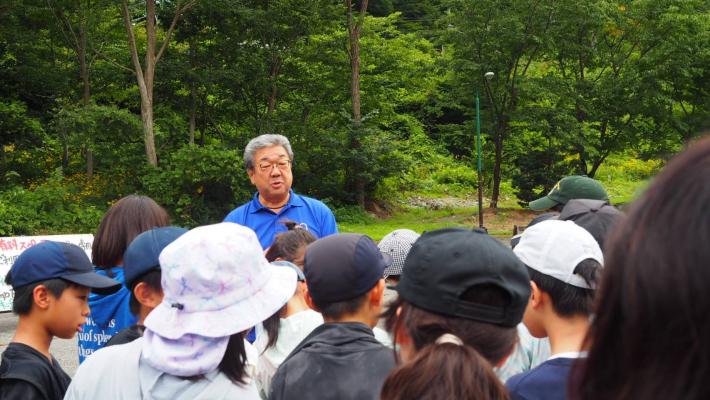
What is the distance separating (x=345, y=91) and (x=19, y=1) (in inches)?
524

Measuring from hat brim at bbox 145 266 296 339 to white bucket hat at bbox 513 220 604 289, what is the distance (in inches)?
36.2

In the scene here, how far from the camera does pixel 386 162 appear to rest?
1204 inches

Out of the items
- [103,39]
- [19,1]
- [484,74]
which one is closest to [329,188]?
[484,74]

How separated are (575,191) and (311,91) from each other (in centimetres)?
2690

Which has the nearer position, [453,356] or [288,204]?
[453,356]

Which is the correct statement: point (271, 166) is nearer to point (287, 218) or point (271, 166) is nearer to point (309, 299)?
point (287, 218)

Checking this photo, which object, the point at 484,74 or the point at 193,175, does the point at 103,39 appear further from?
the point at 484,74

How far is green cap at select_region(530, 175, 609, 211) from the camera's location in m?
4.54

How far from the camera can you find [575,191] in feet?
15.3

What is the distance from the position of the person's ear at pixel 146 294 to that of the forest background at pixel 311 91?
2080cm

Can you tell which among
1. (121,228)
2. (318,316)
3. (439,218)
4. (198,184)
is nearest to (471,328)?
(318,316)

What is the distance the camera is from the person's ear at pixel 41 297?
116 inches

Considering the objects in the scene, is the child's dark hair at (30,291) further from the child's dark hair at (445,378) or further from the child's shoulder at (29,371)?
the child's dark hair at (445,378)

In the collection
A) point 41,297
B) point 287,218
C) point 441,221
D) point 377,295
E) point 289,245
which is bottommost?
point 441,221
